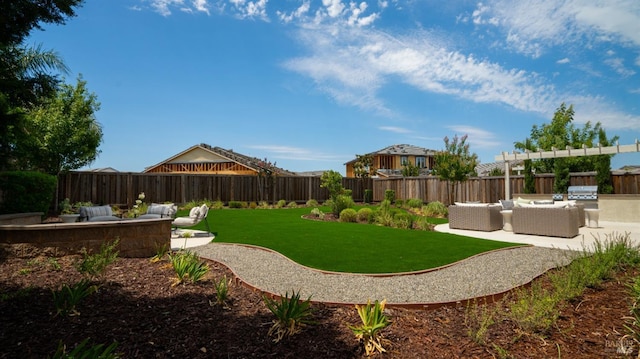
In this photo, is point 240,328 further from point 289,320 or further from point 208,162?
point 208,162

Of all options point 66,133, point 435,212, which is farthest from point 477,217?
point 66,133

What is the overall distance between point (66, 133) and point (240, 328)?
14.0 metres

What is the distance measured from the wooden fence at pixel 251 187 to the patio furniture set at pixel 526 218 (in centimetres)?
506

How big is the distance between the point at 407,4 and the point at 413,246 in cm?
559

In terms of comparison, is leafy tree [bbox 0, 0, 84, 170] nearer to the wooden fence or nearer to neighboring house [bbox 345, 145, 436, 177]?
the wooden fence

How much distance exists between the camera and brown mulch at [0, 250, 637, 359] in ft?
9.78

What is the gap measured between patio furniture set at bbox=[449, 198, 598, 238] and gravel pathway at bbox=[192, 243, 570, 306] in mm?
2991

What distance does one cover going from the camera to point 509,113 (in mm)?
14289

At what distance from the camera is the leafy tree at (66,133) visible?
43.6ft

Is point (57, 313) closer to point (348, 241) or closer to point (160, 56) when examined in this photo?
point (348, 241)

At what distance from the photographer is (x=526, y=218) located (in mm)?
9570

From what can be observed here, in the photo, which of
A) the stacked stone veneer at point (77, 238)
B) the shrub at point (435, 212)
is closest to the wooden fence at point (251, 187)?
the shrub at point (435, 212)

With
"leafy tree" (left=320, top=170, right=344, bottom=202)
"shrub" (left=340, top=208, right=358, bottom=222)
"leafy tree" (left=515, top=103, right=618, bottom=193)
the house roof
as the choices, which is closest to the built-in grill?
"shrub" (left=340, top=208, right=358, bottom=222)

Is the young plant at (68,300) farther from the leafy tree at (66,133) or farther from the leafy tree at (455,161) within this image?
the leafy tree at (455,161)
